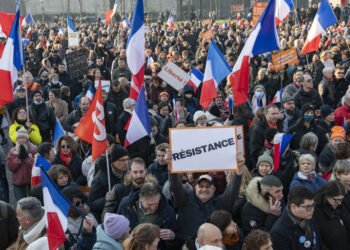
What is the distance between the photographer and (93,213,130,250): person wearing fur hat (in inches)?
192

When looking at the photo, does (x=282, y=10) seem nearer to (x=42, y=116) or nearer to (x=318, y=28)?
(x=318, y=28)

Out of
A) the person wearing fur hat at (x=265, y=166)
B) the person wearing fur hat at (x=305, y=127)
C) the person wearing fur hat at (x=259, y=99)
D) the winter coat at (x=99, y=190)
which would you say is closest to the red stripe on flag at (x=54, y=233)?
the winter coat at (x=99, y=190)

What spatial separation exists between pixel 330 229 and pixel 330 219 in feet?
0.28

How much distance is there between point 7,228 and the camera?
5.21m

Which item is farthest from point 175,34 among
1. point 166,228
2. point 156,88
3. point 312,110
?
point 166,228

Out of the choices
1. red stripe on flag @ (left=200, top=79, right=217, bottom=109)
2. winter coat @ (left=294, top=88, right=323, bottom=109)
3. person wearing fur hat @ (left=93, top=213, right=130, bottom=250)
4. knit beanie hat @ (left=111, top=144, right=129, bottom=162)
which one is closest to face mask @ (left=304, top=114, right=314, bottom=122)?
winter coat @ (left=294, top=88, right=323, bottom=109)

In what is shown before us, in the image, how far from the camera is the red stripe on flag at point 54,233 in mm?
4783

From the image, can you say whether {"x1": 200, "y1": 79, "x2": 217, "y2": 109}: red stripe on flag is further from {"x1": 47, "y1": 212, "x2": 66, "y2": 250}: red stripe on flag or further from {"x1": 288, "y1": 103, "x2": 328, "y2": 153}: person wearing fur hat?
{"x1": 47, "y1": 212, "x2": 66, "y2": 250}: red stripe on flag

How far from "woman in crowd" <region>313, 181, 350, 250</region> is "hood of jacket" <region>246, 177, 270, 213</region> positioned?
44cm

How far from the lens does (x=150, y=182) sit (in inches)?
227

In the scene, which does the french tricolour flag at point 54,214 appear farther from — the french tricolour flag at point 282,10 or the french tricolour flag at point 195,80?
the french tricolour flag at point 282,10

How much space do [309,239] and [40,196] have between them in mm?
2862

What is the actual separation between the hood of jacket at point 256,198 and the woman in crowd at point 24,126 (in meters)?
4.80

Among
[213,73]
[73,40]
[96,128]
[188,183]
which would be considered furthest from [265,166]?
[73,40]
